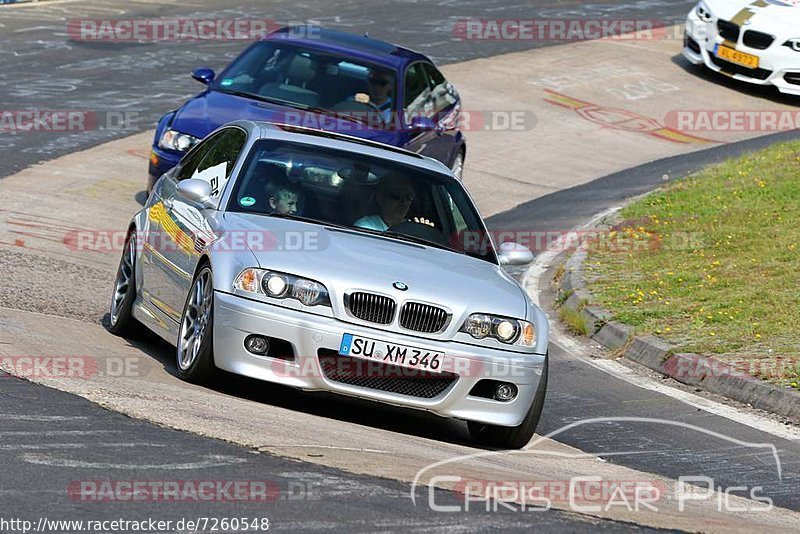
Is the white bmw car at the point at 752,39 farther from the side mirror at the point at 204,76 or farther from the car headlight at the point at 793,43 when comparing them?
the side mirror at the point at 204,76

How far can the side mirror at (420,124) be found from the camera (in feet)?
48.8

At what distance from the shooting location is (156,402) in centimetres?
743

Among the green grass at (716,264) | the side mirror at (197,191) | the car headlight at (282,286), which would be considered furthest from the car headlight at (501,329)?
the green grass at (716,264)

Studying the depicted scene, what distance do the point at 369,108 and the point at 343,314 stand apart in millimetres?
7028

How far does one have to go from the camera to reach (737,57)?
23.8m

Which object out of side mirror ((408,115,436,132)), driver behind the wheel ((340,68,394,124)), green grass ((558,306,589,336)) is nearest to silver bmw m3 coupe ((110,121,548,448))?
green grass ((558,306,589,336))

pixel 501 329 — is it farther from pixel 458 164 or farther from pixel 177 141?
pixel 458 164

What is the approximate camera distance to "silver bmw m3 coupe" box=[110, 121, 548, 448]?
25.7 feet

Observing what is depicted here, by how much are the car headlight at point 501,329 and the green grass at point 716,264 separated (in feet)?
9.21

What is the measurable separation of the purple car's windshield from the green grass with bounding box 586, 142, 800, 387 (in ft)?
8.57

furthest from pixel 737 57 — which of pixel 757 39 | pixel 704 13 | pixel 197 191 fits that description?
pixel 197 191

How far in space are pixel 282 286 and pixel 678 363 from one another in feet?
13.7

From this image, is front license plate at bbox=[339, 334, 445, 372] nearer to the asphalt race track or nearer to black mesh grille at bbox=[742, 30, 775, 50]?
the asphalt race track

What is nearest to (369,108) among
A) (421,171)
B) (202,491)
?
(421,171)
